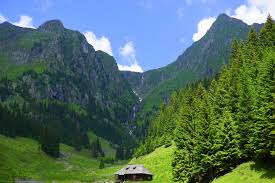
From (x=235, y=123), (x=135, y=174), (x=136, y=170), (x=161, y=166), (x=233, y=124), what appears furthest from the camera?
(x=135, y=174)

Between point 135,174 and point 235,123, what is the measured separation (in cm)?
5727

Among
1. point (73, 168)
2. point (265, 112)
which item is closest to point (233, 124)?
point (265, 112)

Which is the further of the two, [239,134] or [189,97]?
[189,97]

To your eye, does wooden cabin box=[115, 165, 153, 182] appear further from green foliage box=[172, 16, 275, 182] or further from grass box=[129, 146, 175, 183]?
green foliage box=[172, 16, 275, 182]

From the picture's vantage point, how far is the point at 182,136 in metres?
85.0

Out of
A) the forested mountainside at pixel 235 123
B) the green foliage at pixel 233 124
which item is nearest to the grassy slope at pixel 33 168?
the green foliage at pixel 233 124

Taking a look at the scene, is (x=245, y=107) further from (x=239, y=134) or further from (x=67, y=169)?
(x=67, y=169)

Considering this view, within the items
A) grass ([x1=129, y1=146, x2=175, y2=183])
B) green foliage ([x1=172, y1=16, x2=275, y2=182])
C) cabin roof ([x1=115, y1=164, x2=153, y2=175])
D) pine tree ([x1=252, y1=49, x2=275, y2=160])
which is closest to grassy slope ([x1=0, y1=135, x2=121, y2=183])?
cabin roof ([x1=115, y1=164, x2=153, y2=175])

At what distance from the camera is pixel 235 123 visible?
66.2 m

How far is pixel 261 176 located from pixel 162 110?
115 metres

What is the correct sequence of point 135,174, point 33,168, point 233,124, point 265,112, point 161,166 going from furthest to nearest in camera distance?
1. point 33,168
2. point 135,174
3. point 161,166
4. point 233,124
5. point 265,112

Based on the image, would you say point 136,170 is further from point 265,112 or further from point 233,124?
point 265,112

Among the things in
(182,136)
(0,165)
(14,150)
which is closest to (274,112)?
(182,136)

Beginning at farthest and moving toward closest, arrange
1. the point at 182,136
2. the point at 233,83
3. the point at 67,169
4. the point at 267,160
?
the point at 67,169 → the point at 182,136 → the point at 233,83 → the point at 267,160
